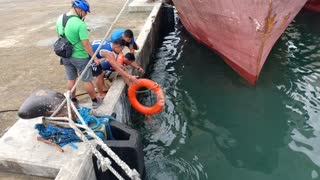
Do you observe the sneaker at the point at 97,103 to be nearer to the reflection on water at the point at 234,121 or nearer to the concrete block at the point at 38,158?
the concrete block at the point at 38,158

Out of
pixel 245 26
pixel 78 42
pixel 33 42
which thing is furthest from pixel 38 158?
pixel 33 42

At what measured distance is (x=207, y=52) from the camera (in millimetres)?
9719

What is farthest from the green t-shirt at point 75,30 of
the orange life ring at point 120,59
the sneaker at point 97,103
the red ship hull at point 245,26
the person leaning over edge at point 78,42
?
the red ship hull at point 245,26

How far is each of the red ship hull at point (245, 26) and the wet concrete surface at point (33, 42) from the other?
250cm

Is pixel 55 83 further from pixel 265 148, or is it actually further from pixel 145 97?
pixel 265 148

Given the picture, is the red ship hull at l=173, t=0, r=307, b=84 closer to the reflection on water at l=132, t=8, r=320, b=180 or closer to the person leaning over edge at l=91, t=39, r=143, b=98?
the reflection on water at l=132, t=8, r=320, b=180

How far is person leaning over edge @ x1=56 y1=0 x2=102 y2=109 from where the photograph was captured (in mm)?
4562

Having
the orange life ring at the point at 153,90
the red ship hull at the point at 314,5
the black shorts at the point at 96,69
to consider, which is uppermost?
the black shorts at the point at 96,69

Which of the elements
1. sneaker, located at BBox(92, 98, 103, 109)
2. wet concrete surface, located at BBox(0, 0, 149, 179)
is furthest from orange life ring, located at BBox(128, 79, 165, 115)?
wet concrete surface, located at BBox(0, 0, 149, 179)

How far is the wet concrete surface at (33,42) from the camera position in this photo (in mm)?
6098

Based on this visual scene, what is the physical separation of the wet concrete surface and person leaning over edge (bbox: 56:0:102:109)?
31.3 inches

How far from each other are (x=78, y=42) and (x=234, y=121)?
319 centimetres

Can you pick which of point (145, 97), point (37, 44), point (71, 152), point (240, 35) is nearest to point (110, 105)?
point (71, 152)

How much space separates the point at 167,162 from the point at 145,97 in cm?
252
